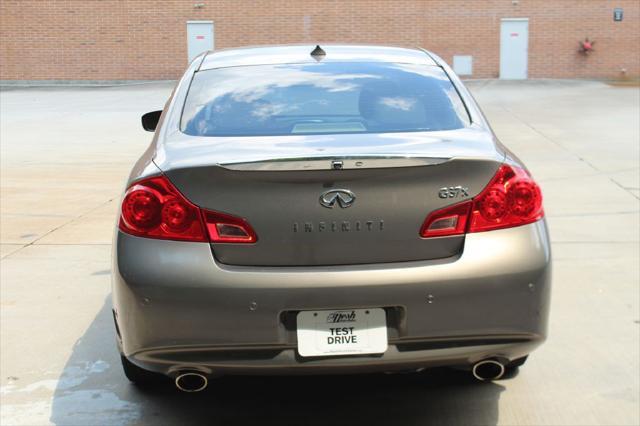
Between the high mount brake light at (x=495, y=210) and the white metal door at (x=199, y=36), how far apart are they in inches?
1189

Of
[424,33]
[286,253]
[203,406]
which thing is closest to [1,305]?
[203,406]

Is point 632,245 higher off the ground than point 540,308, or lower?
lower

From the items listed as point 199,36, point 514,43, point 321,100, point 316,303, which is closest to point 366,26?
point 514,43

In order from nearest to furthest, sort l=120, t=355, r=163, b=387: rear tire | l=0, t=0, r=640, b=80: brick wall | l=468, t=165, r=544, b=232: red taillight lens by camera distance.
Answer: l=468, t=165, r=544, b=232: red taillight lens < l=120, t=355, r=163, b=387: rear tire < l=0, t=0, r=640, b=80: brick wall

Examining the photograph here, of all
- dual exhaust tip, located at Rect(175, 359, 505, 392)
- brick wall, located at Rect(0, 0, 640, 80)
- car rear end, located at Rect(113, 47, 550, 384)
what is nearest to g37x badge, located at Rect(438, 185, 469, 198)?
car rear end, located at Rect(113, 47, 550, 384)

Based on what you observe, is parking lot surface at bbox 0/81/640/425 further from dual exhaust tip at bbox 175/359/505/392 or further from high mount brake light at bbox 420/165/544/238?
high mount brake light at bbox 420/165/544/238

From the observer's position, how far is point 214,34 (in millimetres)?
32938

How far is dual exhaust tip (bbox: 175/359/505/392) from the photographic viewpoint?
3475 millimetres

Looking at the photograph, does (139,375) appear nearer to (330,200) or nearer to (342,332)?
(342,332)

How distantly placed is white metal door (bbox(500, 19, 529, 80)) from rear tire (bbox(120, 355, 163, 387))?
29.7 m

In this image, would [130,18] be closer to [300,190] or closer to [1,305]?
[1,305]

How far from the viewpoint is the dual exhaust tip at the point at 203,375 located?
3.47 metres

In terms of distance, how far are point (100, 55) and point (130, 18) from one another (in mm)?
1755

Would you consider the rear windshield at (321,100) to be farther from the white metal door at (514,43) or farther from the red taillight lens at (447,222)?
the white metal door at (514,43)
